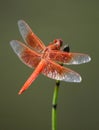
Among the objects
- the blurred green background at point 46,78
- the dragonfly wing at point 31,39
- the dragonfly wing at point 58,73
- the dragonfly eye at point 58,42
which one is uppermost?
the blurred green background at point 46,78

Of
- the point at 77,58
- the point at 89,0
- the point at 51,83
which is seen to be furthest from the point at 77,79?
the point at 89,0

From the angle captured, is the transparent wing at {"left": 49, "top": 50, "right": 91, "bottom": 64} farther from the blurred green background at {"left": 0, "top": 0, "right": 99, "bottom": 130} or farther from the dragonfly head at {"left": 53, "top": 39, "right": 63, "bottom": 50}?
the blurred green background at {"left": 0, "top": 0, "right": 99, "bottom": 130}

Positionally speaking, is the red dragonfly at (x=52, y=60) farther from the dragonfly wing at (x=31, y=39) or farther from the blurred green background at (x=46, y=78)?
the blurred green background at (x=46, y=78)

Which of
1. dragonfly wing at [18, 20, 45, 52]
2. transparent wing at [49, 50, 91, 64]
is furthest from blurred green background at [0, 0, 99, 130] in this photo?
transparent wing at [49, 50, 91, 64]

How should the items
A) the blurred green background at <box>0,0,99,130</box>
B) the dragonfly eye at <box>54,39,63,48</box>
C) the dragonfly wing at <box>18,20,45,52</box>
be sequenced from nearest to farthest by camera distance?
1. the dragonfly eye at <box>54,39,63,48</box>
2. the dragonfly wing at <box>18,20,45,52</box>
3. the blurred green background at <box>0,0,99,130</box>

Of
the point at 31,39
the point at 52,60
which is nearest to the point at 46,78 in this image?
the point at 31,39

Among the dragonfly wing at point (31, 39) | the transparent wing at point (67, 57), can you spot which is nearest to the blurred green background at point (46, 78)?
the dragonfly wing at point (31, 39)

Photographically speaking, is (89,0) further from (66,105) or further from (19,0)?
(66,105)
